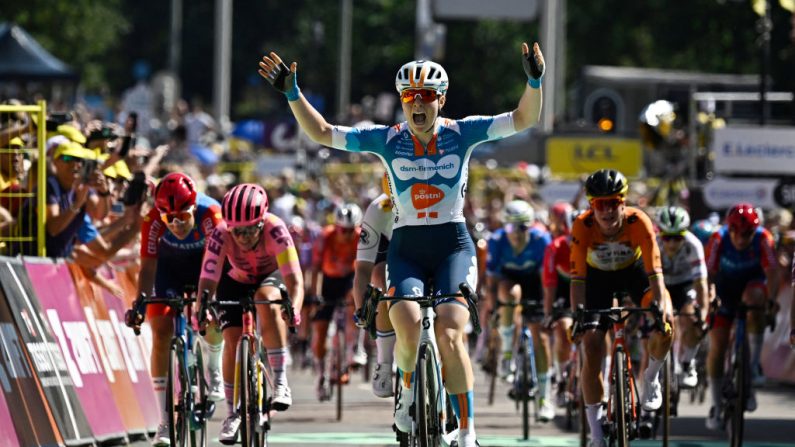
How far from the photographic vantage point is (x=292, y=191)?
29.7 metres

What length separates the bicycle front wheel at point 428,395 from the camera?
10.0 meters

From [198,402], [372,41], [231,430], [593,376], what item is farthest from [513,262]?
[372,41]

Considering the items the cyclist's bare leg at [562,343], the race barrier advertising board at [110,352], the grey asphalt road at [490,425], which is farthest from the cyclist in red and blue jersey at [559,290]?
the race barrier advertising board at [110,352]

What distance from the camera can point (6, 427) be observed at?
11344 mm

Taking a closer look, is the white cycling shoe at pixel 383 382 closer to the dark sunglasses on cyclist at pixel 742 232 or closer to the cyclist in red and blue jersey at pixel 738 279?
the cyclist in red and blue jersey at pixel 738 279

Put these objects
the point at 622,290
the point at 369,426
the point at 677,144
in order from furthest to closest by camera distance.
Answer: the point at 677,144 → the point at 369,426 → the point at 622,290

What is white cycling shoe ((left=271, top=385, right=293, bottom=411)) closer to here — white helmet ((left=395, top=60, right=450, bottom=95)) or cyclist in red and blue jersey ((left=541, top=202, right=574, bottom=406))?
white helmet ((left=395, top=60, right=450, bottom=95))

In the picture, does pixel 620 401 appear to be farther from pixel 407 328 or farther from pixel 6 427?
pixel 6 427

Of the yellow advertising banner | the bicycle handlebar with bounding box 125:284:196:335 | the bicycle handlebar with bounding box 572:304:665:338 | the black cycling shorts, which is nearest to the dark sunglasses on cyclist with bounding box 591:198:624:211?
the bicycle handlebar with bounding box 572:304:665:338

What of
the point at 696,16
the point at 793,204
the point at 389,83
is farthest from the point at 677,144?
the point at 389,83

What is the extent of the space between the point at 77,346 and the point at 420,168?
361cm

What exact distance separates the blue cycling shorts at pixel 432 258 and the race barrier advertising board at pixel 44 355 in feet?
9.13

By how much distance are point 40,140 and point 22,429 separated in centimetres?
247

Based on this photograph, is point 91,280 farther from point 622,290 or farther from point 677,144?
point 677,144
